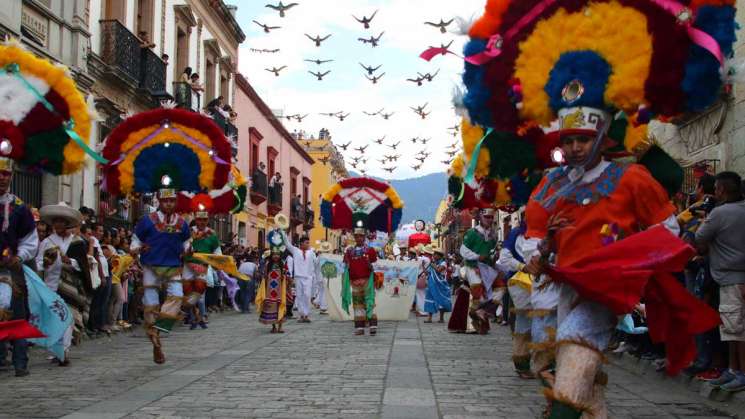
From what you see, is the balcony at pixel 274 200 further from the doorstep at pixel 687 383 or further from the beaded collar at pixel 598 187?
the beaded collar at pixel 598 187

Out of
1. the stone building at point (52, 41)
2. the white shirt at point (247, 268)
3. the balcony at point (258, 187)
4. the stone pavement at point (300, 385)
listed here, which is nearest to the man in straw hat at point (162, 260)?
the stone pavement at point (300, 385)

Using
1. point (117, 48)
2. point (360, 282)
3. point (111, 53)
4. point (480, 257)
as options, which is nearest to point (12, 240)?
point (480, 257)

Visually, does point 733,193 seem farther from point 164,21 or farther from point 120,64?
point 164,21

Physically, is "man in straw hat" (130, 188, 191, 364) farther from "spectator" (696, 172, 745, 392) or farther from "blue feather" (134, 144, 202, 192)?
"spectator" (696, 172, 745, 392)

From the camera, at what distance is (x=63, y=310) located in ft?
25.5

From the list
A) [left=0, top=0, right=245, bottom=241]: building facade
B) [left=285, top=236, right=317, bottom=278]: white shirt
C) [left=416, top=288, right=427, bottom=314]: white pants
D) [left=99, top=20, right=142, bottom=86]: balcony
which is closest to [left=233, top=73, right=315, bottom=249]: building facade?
[left=0, top=0, right=245, bottom=241]: building facade

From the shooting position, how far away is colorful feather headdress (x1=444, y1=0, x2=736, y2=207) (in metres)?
4.85

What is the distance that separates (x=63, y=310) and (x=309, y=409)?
8.66ft

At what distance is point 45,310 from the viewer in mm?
7602

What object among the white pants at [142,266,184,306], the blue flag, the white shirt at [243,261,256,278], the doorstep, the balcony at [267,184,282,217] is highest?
the balcony at [267,184,282,217]

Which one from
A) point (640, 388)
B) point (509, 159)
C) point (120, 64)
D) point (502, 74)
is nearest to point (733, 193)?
point (640, 388)

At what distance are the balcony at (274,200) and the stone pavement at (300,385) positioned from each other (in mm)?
29922

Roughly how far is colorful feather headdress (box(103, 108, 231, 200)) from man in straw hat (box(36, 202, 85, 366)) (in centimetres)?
93

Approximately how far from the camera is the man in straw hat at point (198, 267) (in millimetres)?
10289
